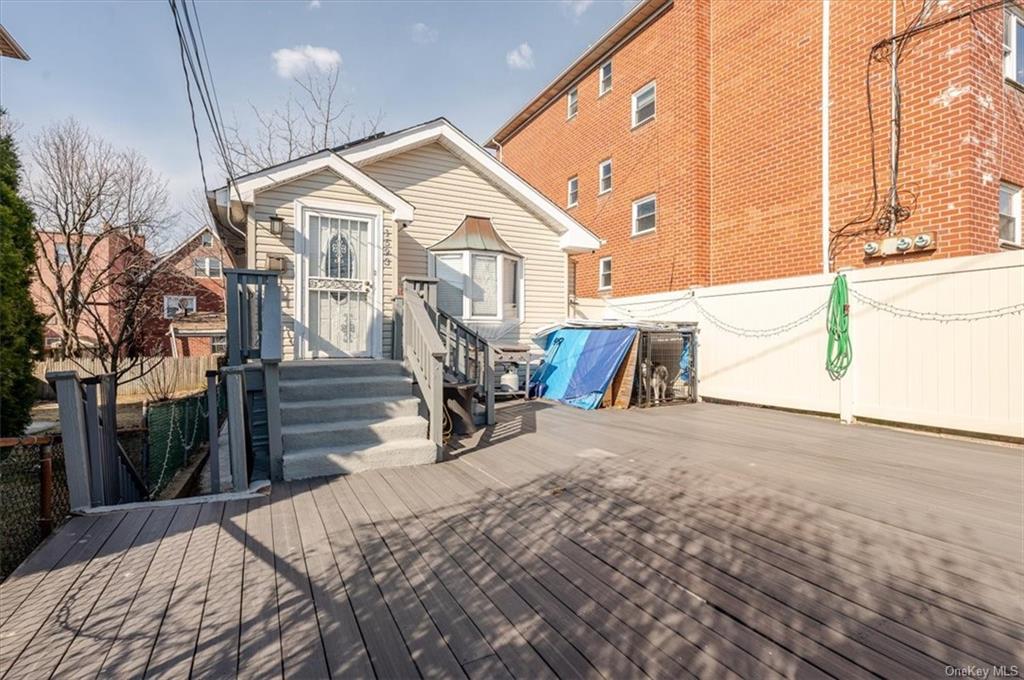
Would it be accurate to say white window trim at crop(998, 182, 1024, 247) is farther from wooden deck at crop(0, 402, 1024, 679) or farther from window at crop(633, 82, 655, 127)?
window at crop(633, 82, 655, 127)

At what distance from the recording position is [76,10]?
497cm

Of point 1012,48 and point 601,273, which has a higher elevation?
point 1012,48

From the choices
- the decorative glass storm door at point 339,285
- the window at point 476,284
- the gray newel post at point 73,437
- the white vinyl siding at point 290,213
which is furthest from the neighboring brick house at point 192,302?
the gray newel post at point 73,437

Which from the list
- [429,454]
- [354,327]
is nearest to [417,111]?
[354,327]

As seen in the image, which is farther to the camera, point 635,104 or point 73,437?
point 635,104

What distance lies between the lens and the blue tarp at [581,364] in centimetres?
848

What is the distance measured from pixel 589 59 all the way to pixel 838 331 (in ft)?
35.3

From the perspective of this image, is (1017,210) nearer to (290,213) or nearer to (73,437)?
(290,213)

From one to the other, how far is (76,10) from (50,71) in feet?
12.6

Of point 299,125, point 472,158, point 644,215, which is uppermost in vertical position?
point 299,125

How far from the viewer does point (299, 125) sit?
19422 mm

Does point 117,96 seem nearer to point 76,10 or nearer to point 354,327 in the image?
point 76,10

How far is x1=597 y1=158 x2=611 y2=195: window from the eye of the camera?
13.8 meters

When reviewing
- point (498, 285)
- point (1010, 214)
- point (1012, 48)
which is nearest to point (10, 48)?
point (498, 285)
